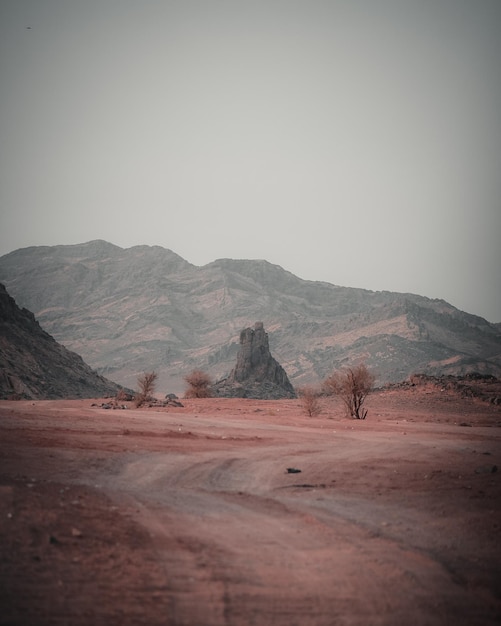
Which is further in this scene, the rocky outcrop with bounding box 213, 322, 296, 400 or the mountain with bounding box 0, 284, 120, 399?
the rocky outcrop with bounding box 213, 322, 296, 400

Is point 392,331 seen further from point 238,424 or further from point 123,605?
point 123,605

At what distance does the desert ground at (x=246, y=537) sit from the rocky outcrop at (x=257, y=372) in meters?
66.4

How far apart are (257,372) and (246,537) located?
80403mm

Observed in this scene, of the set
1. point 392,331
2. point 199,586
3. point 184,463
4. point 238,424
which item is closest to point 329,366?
point 392,331

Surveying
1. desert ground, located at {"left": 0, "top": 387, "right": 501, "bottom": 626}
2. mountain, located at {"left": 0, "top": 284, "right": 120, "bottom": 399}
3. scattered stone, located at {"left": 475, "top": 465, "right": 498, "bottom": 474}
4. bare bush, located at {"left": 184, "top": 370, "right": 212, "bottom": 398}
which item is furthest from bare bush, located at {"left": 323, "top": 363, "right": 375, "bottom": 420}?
mountain, located at {"left": 0, "top": 284, "right": 120, "bottom": 399}

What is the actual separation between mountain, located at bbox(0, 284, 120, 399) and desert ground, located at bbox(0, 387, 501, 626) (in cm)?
5005

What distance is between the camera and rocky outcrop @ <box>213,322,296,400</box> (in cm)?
8512

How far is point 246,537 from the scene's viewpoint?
9195 millimetres

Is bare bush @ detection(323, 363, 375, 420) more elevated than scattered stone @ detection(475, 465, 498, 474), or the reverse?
bare bush @ detection(323, 363, 375, 420)

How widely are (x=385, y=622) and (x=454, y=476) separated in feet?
29.1

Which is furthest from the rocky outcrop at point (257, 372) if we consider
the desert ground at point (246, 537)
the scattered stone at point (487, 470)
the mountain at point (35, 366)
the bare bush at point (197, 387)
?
the scattered stone at point (487, 470)

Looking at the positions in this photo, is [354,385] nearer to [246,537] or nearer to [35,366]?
[246,537]

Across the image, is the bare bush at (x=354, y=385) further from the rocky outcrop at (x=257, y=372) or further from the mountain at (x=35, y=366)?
the rocky outcrop at (x=257, y=372)

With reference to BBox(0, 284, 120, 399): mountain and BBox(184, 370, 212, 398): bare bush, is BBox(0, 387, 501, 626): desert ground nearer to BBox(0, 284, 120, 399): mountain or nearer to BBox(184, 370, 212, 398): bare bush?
BBox(184, 370, 212, 398): bare bush
